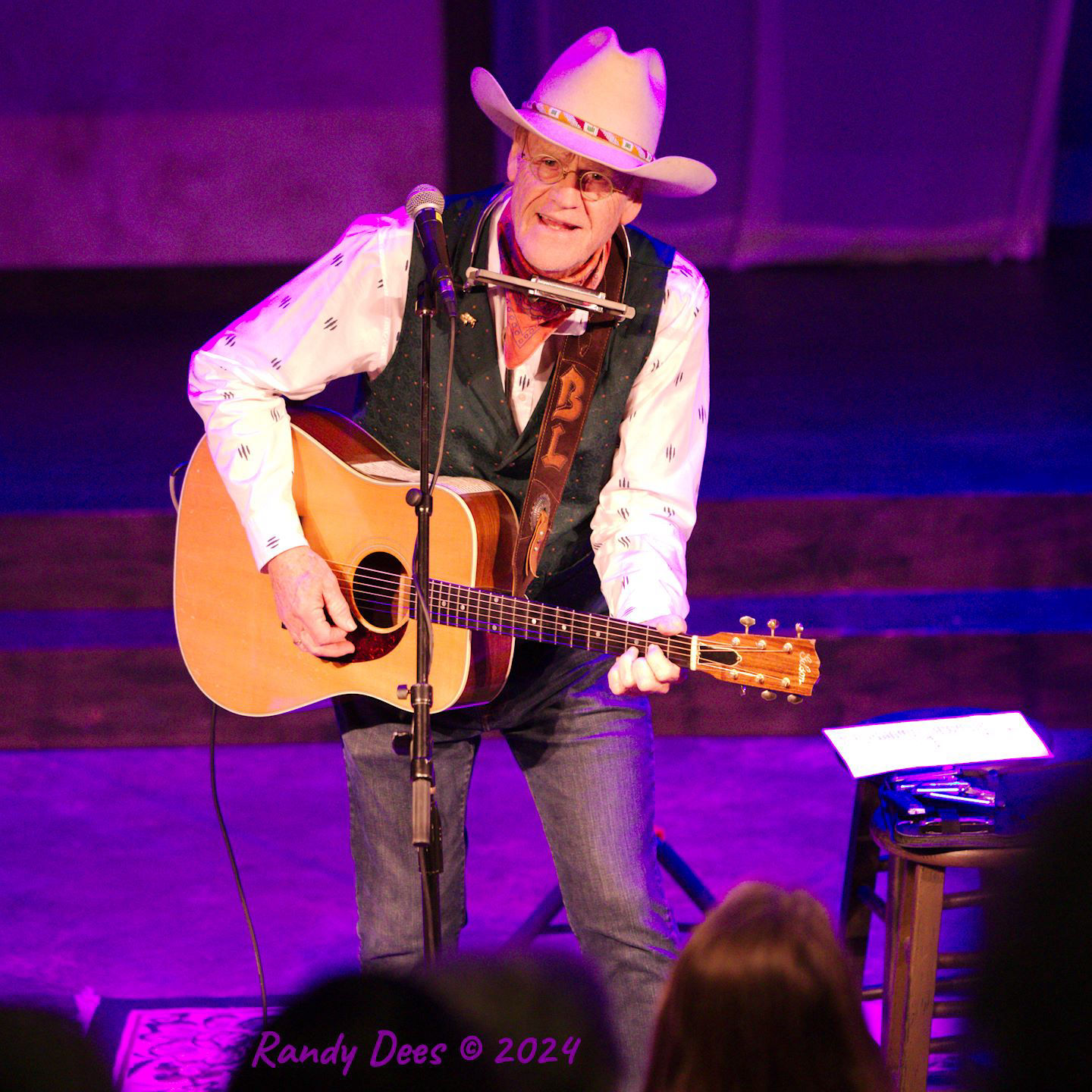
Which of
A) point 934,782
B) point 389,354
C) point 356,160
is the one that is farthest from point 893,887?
point 356,160

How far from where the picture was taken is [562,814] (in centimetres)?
309

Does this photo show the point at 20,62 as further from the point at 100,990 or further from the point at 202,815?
the point at 100,990

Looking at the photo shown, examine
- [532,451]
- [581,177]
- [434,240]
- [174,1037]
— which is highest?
[581,177]

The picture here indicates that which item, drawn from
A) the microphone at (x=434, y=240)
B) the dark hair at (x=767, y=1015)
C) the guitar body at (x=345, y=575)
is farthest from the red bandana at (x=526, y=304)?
the dark hair at (x=767, y=1015)

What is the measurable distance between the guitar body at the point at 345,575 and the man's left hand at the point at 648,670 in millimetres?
273

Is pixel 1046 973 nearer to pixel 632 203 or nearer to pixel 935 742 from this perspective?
pixel 632 203

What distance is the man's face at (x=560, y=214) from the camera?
295 cm

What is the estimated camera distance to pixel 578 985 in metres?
1.55

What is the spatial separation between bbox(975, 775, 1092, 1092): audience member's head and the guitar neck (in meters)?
1.69

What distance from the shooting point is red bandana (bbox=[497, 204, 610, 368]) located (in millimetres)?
3045

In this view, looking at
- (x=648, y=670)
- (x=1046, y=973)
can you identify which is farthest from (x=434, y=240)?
(x=1046, y=973)

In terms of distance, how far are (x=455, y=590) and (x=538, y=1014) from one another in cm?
156

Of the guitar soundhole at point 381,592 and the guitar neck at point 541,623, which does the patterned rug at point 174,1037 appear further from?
the guitar neck at point 541,623

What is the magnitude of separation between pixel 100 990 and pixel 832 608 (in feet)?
10.7
